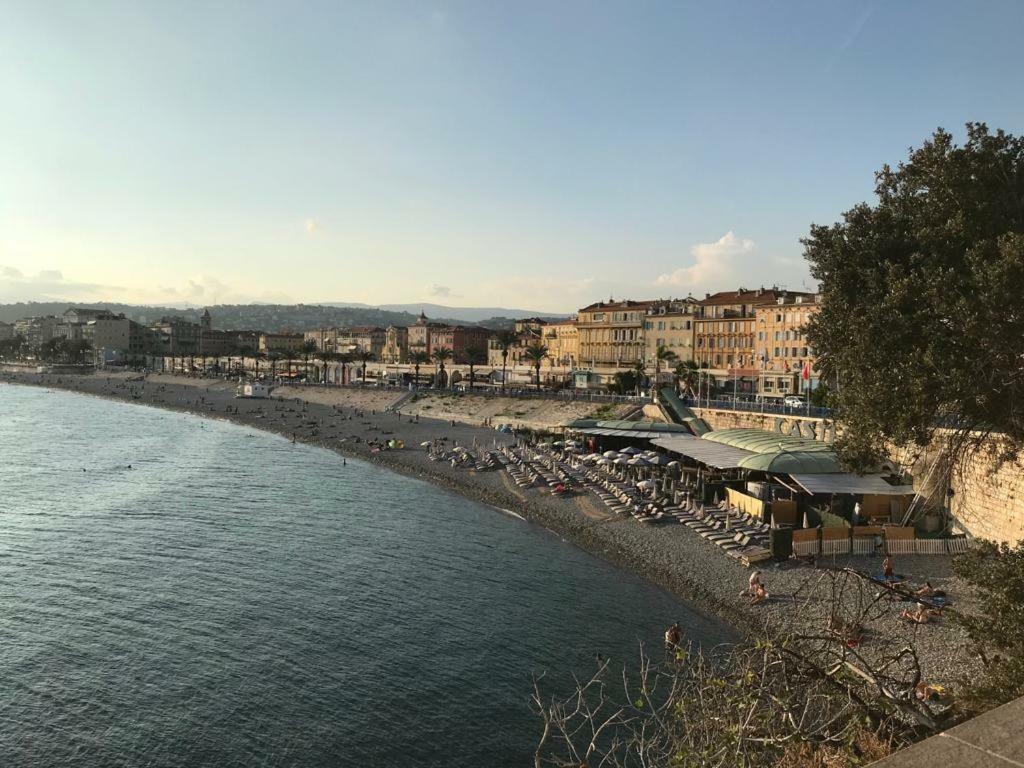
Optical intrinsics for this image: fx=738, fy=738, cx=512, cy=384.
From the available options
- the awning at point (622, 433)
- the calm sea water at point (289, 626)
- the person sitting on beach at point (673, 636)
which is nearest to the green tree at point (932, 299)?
the person sitting on beach at point (673, 636)

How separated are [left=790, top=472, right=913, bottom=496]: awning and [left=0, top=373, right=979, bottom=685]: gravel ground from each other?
13.2ft

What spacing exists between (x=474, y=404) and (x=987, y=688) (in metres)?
83.2

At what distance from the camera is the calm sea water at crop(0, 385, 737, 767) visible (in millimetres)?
19500

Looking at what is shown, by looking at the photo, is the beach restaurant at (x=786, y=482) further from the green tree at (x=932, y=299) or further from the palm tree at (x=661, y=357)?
the palm tree at (x=661, y=357)

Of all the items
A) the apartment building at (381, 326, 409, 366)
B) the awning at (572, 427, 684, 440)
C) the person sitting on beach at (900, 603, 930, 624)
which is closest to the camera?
the person sitting on beach at (900, 603, 930, 624)

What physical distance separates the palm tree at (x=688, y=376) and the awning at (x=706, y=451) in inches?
760

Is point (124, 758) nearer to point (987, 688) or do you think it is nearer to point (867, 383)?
point (987, 688)

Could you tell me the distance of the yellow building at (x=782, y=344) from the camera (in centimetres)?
8169

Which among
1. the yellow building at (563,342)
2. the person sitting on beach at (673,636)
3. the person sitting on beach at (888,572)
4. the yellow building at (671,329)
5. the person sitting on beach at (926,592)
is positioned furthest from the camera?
the yellow building at (563,342)

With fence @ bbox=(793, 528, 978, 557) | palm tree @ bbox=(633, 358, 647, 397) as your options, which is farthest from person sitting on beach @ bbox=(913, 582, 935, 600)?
palm tree @ bbox=(633, 358, 647, 397)

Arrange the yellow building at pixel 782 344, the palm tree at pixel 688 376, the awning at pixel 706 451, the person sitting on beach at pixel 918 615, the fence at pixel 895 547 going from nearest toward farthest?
the person sitting on beach at pixel 918 615 → the fence at pixel 895 547 → the awning at pixel 706 451 → the palm tree at pixel 688 376 → the yellow building at pixel 782 344

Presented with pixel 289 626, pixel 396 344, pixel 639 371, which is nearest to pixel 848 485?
pixel 289 626

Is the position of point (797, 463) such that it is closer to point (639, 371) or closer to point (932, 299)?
point (932, 299)

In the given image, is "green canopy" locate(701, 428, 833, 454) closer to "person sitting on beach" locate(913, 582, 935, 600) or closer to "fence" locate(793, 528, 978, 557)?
"fence" locate(793, 528, 978, 557)
